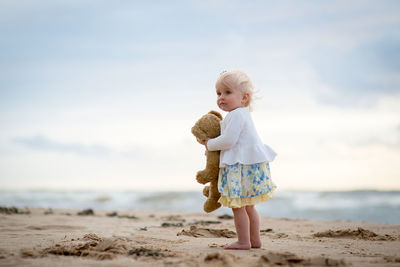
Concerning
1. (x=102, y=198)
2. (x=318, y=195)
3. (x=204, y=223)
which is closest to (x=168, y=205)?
(x=102, y=198)

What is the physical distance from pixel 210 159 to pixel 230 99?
2.18 ft

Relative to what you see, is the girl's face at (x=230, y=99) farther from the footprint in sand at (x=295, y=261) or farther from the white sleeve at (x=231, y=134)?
the footprint in sand at (x=295, y=261)

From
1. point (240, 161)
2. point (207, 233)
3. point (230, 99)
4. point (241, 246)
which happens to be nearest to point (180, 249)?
point (241, 246)

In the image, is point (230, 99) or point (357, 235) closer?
point (230, 99)

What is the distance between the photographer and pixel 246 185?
394cm

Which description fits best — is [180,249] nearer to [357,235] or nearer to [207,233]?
[207,233]

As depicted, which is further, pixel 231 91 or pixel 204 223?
pixel 204 223

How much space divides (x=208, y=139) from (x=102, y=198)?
1840 centimetres

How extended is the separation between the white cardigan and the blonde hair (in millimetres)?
227

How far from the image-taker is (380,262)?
331cm

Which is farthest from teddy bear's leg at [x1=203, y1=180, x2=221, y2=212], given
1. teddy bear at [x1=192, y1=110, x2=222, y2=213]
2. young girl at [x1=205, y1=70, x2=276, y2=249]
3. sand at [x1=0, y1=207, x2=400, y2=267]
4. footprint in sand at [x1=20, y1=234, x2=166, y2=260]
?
footprint in sand at [x1=20, y1=234, x2=166, y2=260]

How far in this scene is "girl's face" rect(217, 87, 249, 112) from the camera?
408cm

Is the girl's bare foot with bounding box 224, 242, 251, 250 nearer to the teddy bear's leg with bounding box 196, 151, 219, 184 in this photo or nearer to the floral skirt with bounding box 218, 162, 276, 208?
the floral skirt with bounding box 218, 162, 276, 208

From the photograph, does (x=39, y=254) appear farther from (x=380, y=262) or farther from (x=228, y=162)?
(x=380, y=262)
